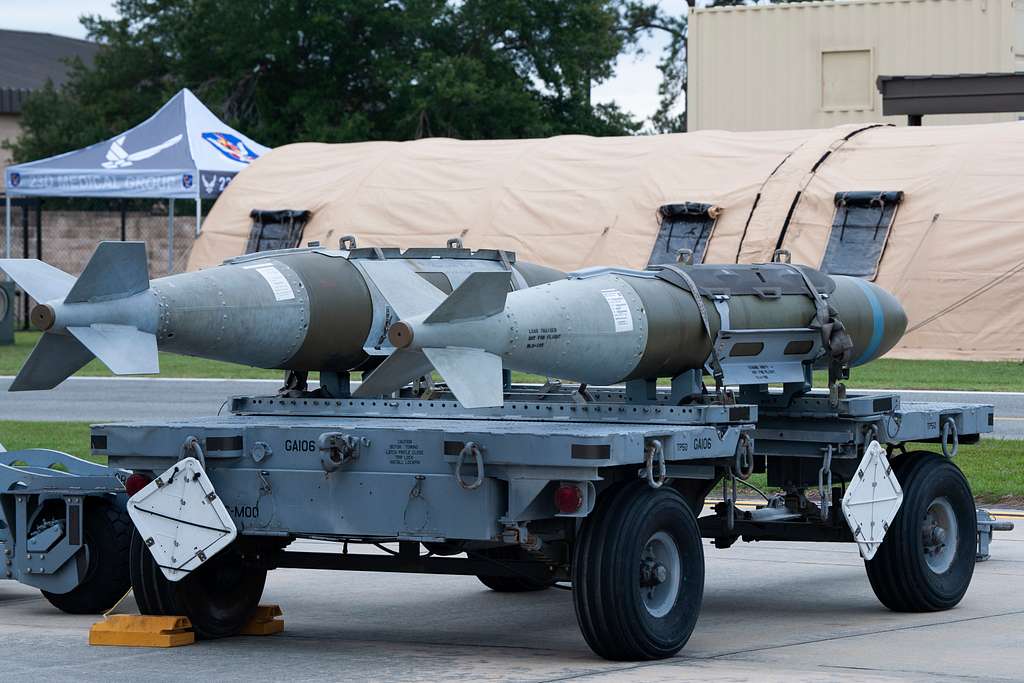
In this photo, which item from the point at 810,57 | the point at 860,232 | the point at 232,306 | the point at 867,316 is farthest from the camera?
the point at 810,57

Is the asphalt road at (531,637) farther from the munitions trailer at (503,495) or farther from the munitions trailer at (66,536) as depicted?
the munitions trailer at (503,495)

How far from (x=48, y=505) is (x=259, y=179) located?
27.1 metres

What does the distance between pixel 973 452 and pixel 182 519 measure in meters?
9.96

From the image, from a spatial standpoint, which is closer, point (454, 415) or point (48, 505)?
point (454, 415)

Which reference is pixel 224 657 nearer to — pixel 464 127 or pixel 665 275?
pixel 665 275

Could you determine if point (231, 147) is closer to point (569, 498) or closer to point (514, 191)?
point (514, 191)

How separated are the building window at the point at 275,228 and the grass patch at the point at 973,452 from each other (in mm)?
14110

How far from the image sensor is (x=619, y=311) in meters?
8.61

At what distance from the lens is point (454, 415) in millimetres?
8805

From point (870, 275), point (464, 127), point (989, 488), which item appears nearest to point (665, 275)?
point (989, 488)

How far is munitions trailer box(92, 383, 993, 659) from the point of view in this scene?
777 cm

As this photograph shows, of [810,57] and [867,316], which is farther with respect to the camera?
[810,57]

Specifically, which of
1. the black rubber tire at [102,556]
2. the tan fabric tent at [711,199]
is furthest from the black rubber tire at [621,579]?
the tan fabric tent at [711,199]

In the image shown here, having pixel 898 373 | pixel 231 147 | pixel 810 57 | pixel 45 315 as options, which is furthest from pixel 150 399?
pixel 810 57
